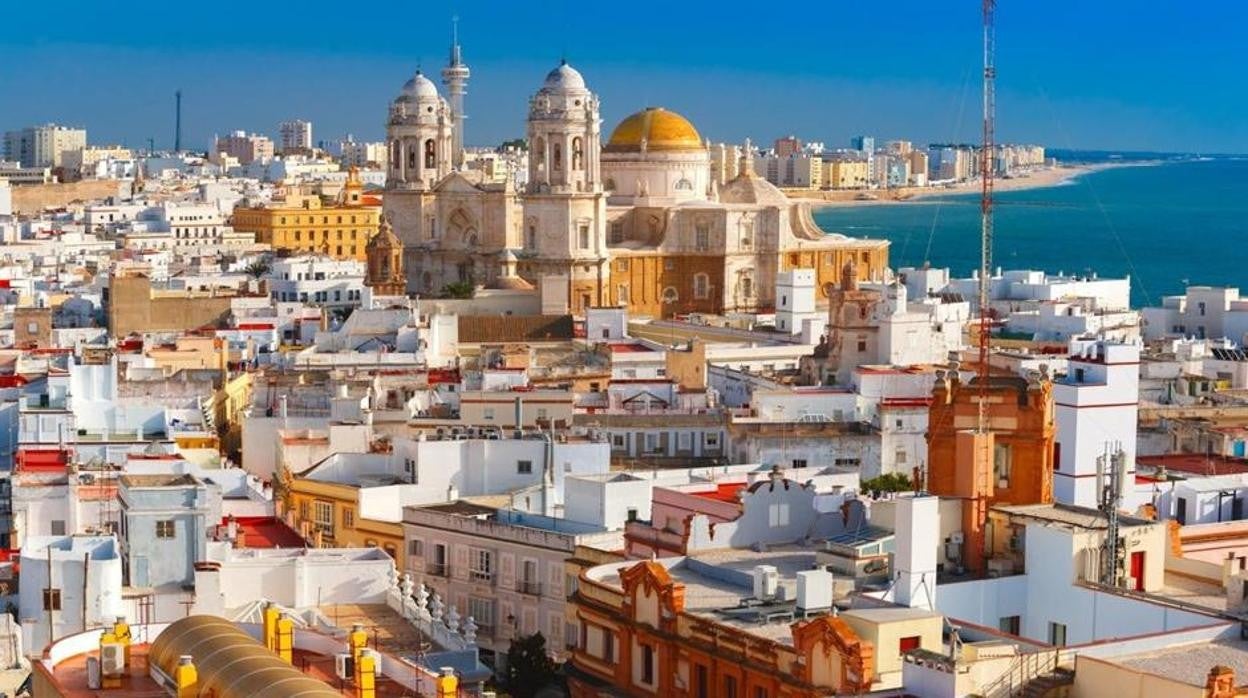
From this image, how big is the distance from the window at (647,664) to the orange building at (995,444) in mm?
3142

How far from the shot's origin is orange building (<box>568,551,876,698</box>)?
15828 mm

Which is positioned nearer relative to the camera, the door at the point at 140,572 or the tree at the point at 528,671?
the door at the point at 140,572

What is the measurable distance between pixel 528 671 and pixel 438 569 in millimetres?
3493

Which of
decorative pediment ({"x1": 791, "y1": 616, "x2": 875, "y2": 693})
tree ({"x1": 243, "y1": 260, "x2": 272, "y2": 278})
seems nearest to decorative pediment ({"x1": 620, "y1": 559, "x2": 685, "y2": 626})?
decorative pediment ({"x1": 791, "y1": 616, "x2": 875, "y2": 693})

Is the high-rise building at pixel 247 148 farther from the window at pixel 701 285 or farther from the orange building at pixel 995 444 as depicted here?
the orange building at pixel 995 444

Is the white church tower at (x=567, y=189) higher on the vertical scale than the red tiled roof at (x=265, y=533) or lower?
higher

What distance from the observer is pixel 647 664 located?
60.0 ft

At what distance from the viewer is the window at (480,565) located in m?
23.9

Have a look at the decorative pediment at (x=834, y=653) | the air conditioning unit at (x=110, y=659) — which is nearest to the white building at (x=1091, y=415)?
the decorative pediment at (x=834, y=653)

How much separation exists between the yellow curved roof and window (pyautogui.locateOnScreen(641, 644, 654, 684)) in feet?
12.3

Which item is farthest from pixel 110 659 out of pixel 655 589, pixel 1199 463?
pixel 1199 463

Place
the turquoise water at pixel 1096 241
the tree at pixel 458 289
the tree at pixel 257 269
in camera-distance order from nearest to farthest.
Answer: the tree at pixel 458 289
the tree at pixel 257 269
the turquoise water at pixel 1096 241

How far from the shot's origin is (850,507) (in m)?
21.1

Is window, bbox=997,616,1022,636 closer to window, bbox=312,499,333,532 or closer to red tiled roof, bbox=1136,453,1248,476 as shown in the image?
red tiled roof, bbox=1136,453,1248,476
